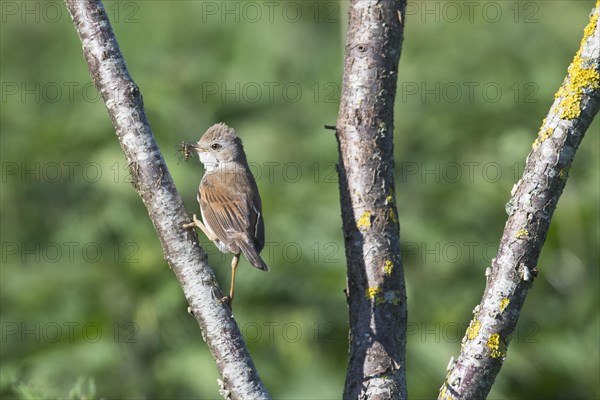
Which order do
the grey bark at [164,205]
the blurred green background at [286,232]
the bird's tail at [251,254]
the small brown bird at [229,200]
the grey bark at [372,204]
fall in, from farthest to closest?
the blurred green background at [286,232]
the small brown bird at [229,200]
the bird's tail at [251,254]
the grey bark at [372,204]
the grey bark at [164,205]

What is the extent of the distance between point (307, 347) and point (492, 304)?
4916 mm

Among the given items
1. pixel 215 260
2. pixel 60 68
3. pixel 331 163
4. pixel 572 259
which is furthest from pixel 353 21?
pixel 60 68

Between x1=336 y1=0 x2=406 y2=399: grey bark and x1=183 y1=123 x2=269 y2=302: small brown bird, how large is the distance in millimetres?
869

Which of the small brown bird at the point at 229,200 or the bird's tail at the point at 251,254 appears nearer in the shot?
the bird's tail at the point at 251,254

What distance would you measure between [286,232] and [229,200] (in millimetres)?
3374

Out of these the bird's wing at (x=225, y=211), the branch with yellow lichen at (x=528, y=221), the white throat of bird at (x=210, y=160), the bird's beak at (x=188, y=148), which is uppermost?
the bird's beak at (x=188, y=148)

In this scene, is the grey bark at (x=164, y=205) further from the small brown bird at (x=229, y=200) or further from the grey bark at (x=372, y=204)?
the small brown bird at (x=229, y=200)

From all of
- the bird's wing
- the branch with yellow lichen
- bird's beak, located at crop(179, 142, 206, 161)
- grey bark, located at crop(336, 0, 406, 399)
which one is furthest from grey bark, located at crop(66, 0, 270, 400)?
bird's beak, located at crop(179, 142, 206, 161)

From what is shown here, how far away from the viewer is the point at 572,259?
8.99 m

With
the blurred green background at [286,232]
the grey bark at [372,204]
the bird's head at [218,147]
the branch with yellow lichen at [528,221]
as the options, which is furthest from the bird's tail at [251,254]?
the blurred green background at [286,232]

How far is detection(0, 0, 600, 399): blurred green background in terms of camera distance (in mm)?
7723

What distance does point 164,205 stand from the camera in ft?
12.6

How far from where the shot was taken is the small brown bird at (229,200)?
5.30 m

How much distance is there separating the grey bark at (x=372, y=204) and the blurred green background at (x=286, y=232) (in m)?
2.66
